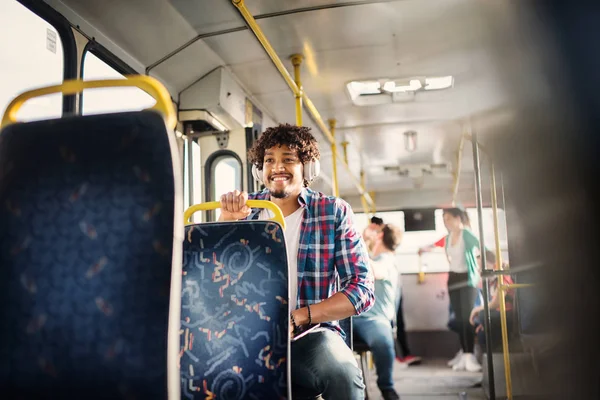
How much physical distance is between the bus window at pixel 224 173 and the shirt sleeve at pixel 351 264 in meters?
2.18

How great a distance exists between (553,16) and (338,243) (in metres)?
1.44

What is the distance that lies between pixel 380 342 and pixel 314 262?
187 centimetres

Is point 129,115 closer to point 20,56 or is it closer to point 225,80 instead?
point 20,56

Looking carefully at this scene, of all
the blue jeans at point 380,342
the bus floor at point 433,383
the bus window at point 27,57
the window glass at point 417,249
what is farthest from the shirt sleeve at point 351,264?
the window glass at point 417,249

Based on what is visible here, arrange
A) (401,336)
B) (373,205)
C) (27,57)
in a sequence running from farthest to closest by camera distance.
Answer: (373,205), (401,336), (27,57)

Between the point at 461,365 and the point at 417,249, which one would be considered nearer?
the point at 461,365

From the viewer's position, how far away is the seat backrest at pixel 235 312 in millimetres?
1487

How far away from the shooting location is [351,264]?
192 cm

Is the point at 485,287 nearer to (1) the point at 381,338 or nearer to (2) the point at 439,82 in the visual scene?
(1) the point at 381,338

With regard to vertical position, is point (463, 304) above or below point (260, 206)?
below

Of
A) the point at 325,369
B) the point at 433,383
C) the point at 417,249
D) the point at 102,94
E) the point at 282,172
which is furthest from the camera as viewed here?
the point at 417,249

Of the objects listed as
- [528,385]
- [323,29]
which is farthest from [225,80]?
[528,385]

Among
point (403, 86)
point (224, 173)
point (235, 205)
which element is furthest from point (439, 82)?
point (235, 205)

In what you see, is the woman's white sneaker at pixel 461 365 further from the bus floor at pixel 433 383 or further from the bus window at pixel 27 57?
the bus window at pixel 27 57
